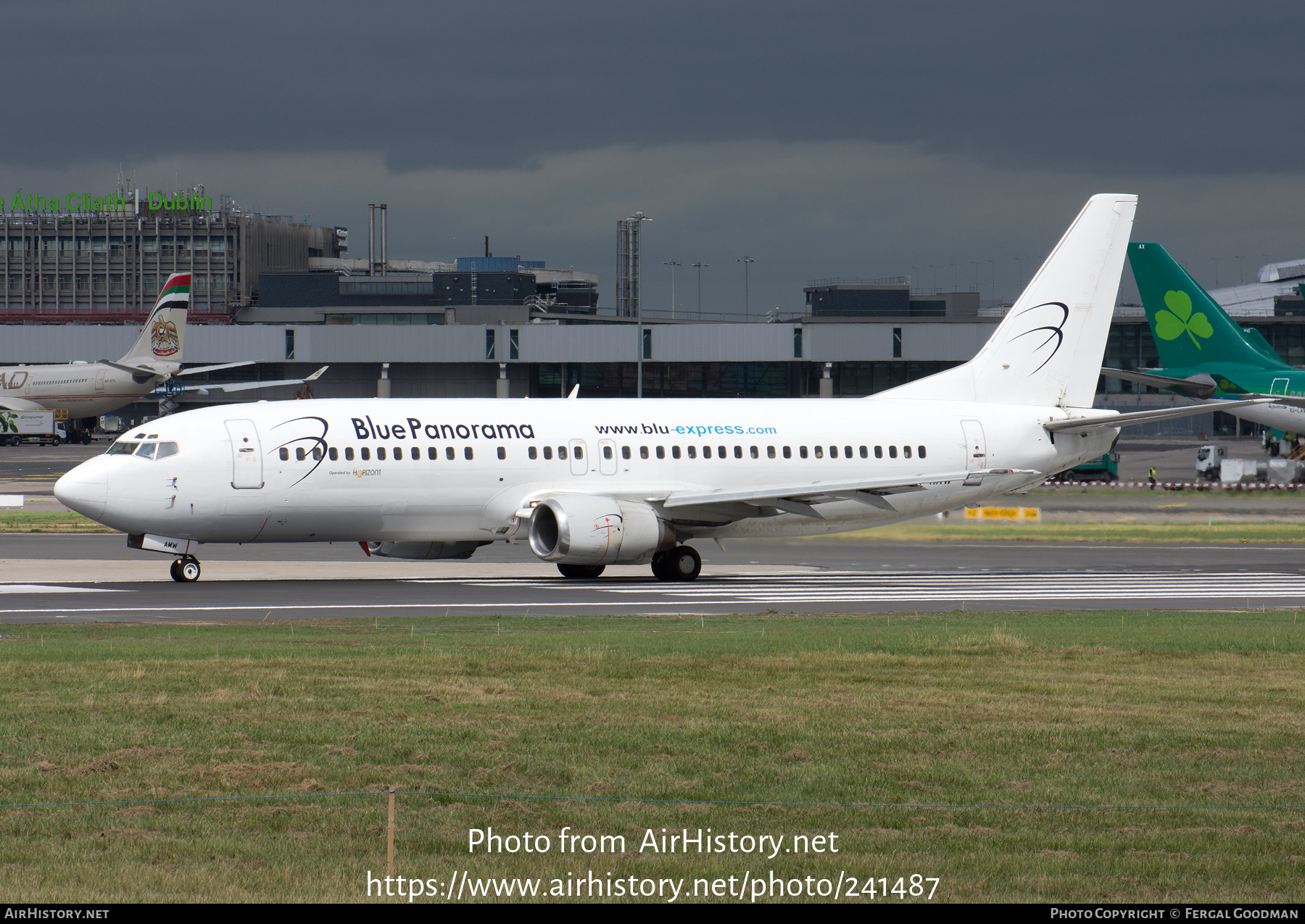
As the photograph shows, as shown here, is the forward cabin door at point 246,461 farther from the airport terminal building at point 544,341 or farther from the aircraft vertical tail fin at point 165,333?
the aircraft vertical tail fin at point 165,333

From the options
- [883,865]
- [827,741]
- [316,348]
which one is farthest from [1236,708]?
[316,348]

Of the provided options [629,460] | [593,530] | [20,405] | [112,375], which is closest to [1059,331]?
[629,460]

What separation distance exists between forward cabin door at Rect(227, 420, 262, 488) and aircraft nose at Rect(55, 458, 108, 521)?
2.72 meters

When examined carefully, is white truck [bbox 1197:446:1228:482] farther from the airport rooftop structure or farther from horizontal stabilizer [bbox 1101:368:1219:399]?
the airport rooftop structure

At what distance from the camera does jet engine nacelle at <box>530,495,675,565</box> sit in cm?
3453

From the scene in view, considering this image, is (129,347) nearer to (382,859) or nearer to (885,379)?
(885,379)

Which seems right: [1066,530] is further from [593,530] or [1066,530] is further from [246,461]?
[246,461]

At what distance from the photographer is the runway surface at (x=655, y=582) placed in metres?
29.2

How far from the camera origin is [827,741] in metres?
13.8

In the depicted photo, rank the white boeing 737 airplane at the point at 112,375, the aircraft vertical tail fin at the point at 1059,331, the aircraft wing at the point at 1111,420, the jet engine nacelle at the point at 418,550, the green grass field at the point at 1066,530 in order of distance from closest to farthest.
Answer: the jet engine nacelle at the point at 418,550 → the aircraft wing at the point at 1111,420 → the aircraft vertical tail fin at the point at 1059,331 → the green grass field at the point at 1066,530 → the white boeing 737 airplane at the point at 112,375

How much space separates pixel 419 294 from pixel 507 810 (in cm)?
16126

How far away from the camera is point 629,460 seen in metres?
37.2

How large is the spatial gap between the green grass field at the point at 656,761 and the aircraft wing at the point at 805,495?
14.7 metres

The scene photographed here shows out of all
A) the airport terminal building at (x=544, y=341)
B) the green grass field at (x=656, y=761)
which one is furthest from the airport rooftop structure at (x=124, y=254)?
the green grass field at (x=656, y=761)
